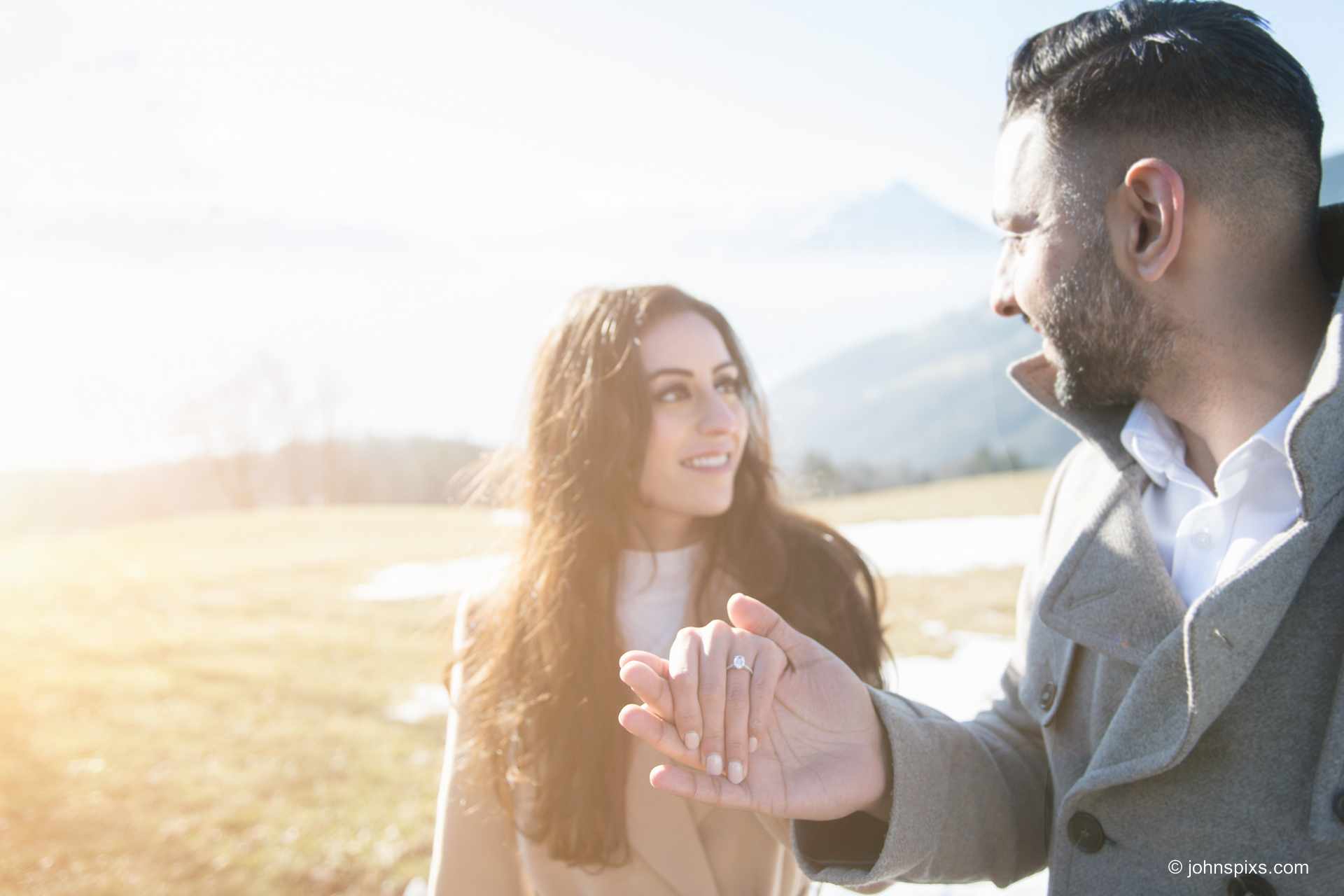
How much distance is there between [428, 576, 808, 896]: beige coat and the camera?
2.43 meters

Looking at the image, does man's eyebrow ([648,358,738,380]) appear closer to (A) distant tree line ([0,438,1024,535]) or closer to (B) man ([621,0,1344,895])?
(B) man ([621,0,1344,895])

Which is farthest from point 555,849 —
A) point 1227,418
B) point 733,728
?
point 1227,418

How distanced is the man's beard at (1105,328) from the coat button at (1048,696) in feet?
1.88

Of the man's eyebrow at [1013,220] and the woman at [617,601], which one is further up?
the man's eyebrow at [1013,220]

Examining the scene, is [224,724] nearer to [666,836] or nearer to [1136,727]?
[666,836]

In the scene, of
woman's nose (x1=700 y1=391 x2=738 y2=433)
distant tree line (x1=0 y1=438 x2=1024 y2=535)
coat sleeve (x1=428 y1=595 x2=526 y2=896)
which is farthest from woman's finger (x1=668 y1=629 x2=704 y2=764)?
distant tree line (x1=0 y1=438 x2=1024 y2=535)

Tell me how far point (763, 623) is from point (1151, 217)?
99cm

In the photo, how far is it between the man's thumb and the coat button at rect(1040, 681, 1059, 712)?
496 mm

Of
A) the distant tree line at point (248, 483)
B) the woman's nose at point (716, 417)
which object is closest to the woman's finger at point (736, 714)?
the woman's nose at point (716, 417)

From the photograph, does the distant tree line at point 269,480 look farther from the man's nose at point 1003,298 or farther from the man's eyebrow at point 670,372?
the man's nose at point 1003,298

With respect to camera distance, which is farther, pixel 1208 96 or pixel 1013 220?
pixel 1013 220

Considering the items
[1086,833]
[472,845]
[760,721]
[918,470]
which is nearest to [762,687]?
[760,721]

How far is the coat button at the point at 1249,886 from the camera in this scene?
143 cm

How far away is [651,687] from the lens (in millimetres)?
1534
